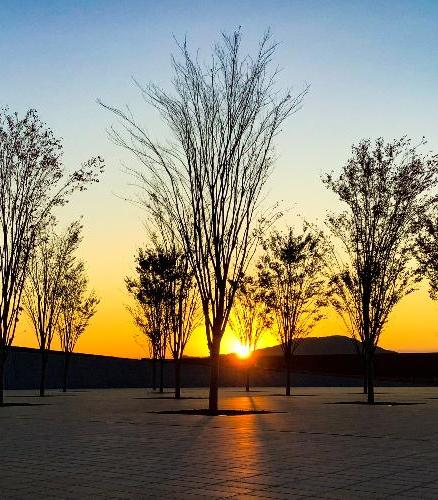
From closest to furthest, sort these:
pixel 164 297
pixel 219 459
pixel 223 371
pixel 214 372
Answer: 1. pixel 219 459
2. pixel 214 372
3. pixel 164 297
4. pixel 223 371

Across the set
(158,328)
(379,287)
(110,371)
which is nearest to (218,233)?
(379,287)

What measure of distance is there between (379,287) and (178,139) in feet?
34.6


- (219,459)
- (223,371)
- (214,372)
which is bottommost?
(219,459)

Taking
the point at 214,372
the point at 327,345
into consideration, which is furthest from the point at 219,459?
the point at 327,345

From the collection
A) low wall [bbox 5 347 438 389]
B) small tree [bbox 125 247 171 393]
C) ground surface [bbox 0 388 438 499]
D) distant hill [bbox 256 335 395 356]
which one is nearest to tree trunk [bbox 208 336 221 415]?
ground surface [bbox 0 388 438 499]

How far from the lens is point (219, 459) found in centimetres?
941

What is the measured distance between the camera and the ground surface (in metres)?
7.10

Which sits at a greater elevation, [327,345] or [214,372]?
[327,345]

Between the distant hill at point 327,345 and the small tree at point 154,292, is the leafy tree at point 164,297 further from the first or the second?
the distant hill at point 327,345

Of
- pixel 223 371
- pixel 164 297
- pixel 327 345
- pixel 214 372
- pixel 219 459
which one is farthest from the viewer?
pixel 327 345

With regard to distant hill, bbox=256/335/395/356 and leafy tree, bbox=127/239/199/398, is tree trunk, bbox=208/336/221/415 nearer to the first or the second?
leafy tree, bbox=127/239/199/398

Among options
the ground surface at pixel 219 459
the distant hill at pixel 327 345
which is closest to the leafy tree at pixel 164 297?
the ground surface at pixel 219 459

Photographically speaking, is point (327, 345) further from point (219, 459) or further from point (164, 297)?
point (219, 459)

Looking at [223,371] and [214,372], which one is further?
[223,371]
